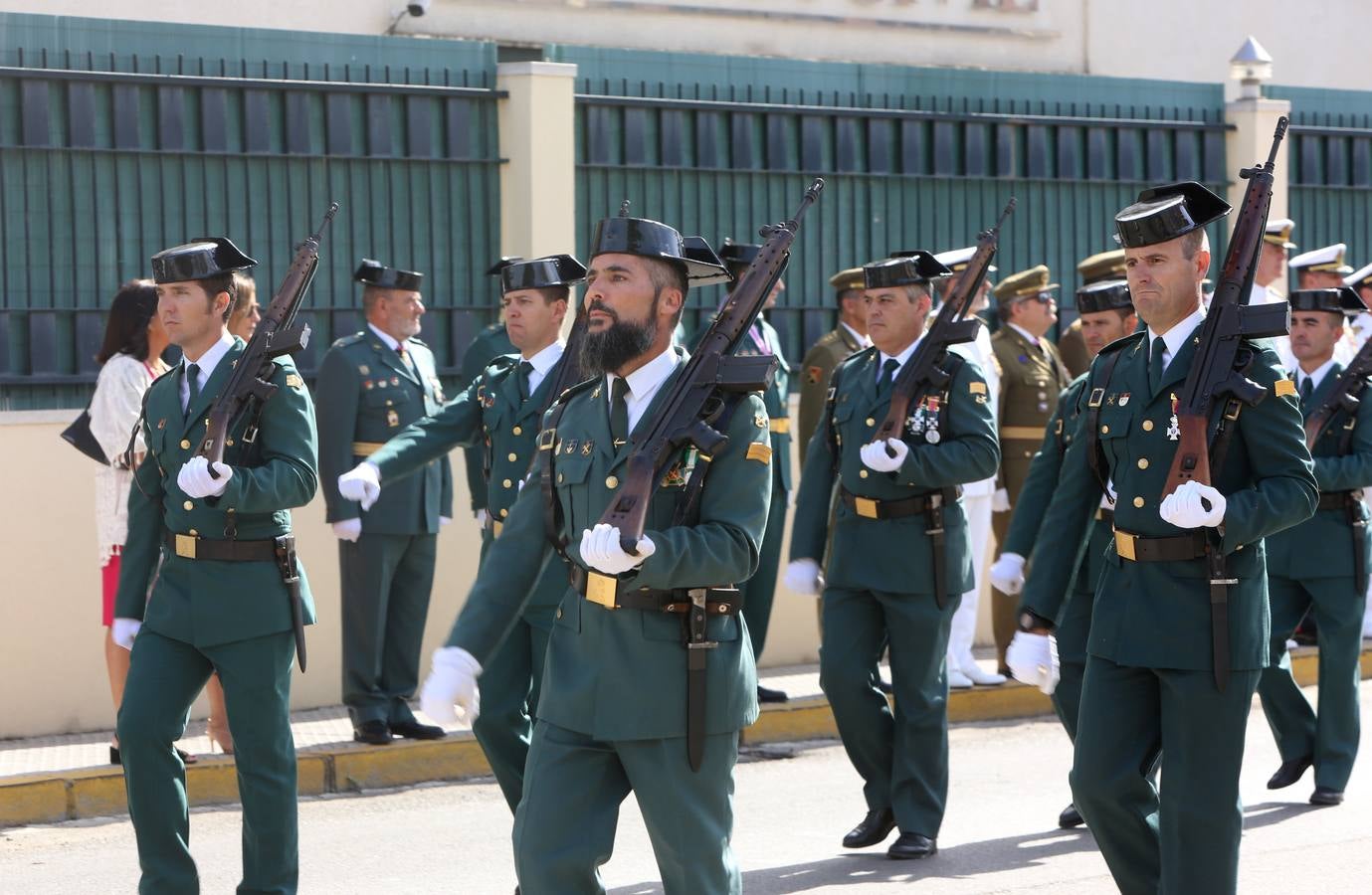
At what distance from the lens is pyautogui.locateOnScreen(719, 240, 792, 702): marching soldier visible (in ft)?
32.0

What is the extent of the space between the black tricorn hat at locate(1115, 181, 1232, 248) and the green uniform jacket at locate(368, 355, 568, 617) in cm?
231

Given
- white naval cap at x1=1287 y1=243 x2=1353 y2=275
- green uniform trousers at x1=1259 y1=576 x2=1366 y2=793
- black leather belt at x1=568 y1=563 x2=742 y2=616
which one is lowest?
green uniform trousers at x1=1259 y1=576 x2=1366 y2=793

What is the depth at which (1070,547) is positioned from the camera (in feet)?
19.5

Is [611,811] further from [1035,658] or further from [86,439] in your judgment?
[86,439]

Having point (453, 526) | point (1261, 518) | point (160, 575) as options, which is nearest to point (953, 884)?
point (1261, 518)

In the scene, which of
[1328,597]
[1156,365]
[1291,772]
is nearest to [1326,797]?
[1291,772]

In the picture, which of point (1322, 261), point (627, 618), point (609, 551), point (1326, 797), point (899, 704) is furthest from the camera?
point (1322, 261)

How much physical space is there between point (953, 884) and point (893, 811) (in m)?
0.56

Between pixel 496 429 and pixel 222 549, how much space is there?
1201 mm

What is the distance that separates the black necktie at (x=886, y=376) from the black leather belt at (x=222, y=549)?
2.45m

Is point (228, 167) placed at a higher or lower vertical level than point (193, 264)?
higher

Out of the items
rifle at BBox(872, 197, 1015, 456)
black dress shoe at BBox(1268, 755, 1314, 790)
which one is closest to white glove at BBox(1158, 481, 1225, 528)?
rifle at BBox(872, 197, 1015, 456)

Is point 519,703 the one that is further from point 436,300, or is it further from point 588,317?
point 436,300

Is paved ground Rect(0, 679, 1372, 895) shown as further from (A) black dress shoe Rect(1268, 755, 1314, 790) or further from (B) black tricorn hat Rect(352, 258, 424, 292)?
(B) black tricorn hat Rect(352, 258, 424, 292)
